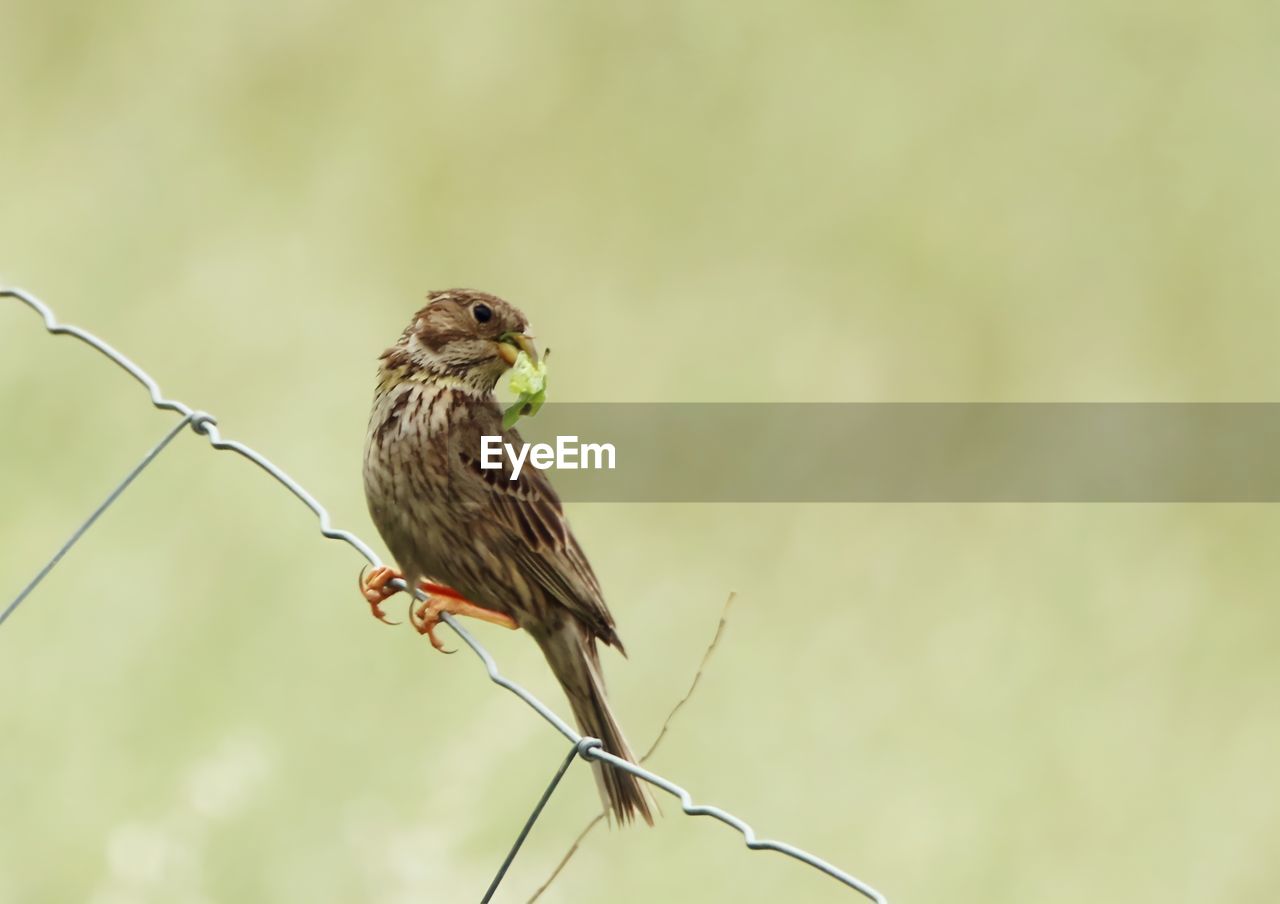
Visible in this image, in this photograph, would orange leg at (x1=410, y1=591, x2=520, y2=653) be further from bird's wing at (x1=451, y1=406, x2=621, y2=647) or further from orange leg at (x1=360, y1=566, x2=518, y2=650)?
bird's wing at (x1=451, y1=406, x2=621, y2=647)

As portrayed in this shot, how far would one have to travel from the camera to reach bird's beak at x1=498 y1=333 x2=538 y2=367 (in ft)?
12.3

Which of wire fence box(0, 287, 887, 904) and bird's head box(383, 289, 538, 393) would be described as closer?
wire fence box(0, 287, 887, 904)

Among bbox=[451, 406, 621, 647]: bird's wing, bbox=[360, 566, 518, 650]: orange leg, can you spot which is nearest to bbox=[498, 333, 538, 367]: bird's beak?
bbox=[451, 406, 621, 647]: bird's wing

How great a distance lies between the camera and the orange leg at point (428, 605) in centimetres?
378

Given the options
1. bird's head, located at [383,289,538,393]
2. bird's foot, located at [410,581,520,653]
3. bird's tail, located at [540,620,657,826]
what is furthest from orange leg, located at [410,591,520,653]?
bird's head, located at [383,289,538,393]

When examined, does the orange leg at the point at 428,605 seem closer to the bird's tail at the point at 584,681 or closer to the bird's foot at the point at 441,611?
the bird's foot at the point at 441,611

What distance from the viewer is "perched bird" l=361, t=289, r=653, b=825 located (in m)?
3.70

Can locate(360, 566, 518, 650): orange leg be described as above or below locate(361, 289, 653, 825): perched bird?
below

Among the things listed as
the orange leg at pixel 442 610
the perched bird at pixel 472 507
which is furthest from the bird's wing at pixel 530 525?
the orange leg at pixel 442 610

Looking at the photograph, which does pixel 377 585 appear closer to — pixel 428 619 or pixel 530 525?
pixel 428 619

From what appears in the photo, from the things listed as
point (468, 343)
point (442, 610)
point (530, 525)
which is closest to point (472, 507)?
point (530, 525)

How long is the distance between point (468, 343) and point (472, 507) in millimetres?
347

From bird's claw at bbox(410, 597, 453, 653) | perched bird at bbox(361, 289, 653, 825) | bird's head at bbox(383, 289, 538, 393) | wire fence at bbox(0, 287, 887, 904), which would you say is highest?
bird's head at bbox(383, 289, 538, 393)

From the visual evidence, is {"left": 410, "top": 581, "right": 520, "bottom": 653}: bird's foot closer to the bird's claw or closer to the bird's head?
the bird's claw
